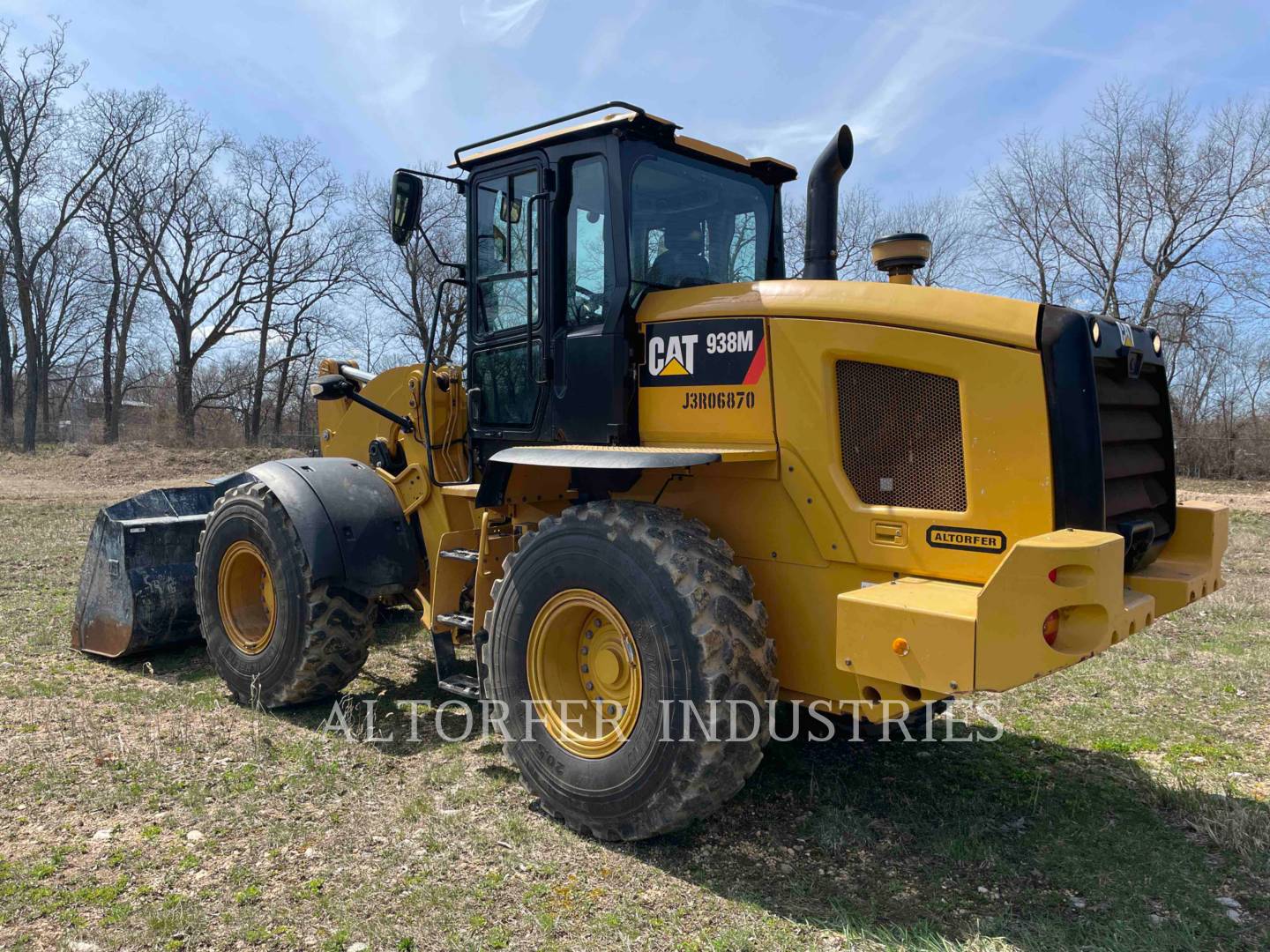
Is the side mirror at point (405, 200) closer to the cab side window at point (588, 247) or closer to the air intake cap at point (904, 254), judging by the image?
the cab side window at point (588, 247)

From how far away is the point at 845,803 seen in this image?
4.23 m

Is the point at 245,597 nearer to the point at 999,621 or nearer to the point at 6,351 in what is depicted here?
the point at 999,621

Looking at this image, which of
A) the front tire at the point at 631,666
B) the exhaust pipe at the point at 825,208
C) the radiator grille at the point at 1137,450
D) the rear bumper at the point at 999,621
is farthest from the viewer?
the exhaust pipe at the point at 825,208

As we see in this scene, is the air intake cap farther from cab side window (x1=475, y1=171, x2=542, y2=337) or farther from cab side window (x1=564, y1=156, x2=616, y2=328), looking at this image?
cab side window (x1=475, y1=171, x2=542, y2=337)

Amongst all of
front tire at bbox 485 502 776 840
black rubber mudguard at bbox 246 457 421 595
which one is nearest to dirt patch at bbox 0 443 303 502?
black rubber mudguard at bbox 246 457 421 595

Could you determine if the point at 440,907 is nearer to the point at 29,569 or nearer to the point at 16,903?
the point at 16,903

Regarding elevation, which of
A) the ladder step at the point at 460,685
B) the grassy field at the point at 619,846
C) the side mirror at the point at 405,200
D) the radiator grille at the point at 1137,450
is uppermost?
the side mirror at the point at 405,200

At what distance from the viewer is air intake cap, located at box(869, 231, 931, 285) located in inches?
167

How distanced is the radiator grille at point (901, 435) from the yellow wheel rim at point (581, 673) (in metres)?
1.19

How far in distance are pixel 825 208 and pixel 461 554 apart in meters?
2.61

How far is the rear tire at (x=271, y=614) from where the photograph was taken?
5.21 metres

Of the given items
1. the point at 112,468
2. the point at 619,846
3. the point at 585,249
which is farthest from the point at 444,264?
the point at 112,468

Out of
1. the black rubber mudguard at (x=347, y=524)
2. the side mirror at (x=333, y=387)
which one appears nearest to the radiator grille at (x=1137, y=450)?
the black rubber mudguard at (x=347, y=524)

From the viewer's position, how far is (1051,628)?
3057 millimetres
